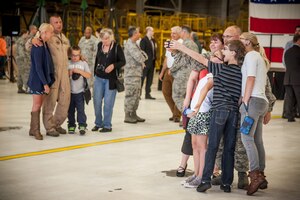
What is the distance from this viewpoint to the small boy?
30.7ft

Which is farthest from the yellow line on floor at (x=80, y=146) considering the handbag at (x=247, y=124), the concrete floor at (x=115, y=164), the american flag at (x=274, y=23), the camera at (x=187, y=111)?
the american flag at (x=274, y=23)

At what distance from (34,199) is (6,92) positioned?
11.2 m

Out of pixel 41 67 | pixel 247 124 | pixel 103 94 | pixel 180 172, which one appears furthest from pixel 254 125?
pixel 103 94

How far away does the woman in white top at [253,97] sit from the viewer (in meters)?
5.78

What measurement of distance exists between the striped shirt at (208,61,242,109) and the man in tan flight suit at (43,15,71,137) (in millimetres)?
3767

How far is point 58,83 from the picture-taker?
9078mm

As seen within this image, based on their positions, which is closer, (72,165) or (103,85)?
(72,165)

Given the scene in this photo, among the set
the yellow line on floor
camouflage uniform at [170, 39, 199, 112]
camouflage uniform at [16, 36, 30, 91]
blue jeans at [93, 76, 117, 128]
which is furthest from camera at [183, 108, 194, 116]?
camouflage uniform at [16, 36, 30, 91]

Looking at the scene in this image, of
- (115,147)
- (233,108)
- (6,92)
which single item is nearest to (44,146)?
(115,147)

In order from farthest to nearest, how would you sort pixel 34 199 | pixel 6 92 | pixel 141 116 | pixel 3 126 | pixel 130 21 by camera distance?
A: 1. pixel 130 21
2. pixel 6 92
3. pixel 141 116
4. pixel 3 126
5. pixel 34 199

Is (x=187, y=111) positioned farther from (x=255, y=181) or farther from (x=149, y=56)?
(x=149, y=56)

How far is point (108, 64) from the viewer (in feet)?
31.6

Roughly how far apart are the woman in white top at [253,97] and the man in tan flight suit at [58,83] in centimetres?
375

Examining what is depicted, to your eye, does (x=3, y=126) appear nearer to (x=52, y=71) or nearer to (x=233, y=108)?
(x=52, y=71)
